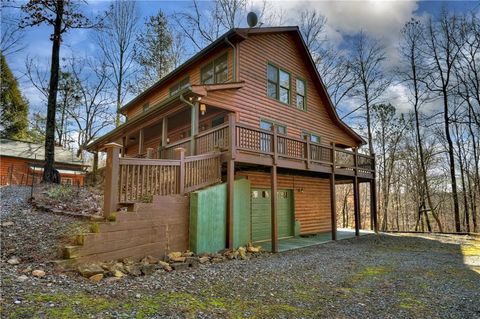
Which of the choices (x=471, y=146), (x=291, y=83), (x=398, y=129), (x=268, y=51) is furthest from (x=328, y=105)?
(x=471, y=146)

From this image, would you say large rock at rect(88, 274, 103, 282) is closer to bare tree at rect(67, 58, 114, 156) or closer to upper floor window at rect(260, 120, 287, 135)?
upper floor window at rect(260, 120, 287, 135)

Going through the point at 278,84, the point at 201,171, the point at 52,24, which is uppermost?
the point at 52,24

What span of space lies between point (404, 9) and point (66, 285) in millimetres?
25485

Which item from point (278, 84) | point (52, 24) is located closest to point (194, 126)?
point (278, 84)

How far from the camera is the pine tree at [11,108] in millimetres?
25734

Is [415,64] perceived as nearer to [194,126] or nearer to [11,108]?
[194,126]

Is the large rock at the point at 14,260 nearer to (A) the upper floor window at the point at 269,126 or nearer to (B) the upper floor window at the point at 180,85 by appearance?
(A) the upper floor window at the point at 269,126

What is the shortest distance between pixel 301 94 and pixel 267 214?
6.32 m

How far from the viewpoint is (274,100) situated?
1272cm

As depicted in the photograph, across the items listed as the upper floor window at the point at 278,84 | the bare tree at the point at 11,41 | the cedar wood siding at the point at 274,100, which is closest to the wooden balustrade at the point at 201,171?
the cedar wood siding at the point at 274,100

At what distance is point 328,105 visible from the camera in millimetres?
15516

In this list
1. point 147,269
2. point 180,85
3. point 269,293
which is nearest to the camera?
point 269,293

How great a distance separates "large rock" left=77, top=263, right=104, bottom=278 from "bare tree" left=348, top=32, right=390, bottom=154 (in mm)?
23547

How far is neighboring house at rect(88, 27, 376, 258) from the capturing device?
24.8 feet
